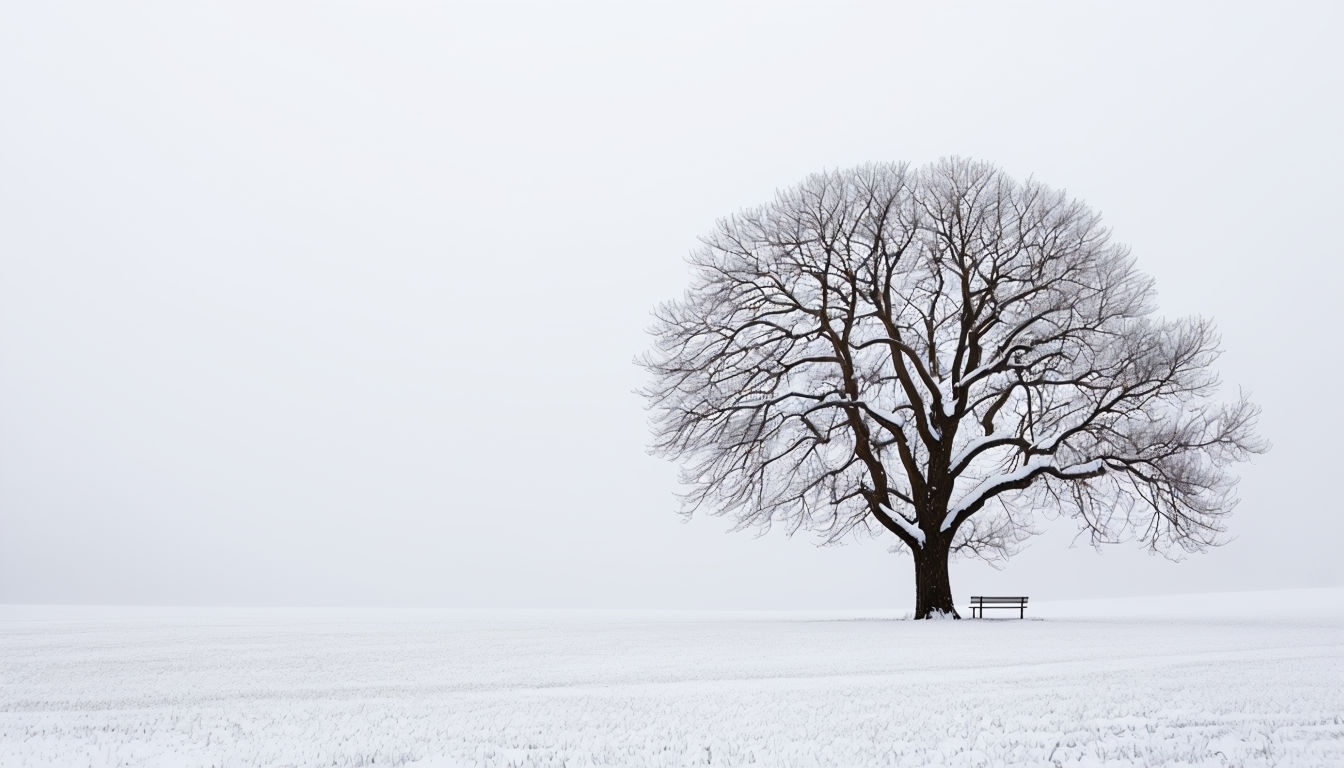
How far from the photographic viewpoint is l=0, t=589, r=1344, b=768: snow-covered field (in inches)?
343

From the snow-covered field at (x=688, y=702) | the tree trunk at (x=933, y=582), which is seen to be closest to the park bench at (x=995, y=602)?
the tree trunk at (x=933, y=582)

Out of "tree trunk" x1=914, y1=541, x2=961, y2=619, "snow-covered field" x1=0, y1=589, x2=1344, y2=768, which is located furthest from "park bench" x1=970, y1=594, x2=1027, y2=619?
"snow-covered field" x1=0, y1=589, x2=1344, y2=768

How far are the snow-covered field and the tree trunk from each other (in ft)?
27.4

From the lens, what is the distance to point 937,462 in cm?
3120

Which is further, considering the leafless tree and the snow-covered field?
the leafless tree

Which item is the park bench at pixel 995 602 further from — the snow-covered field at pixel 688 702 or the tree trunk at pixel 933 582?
the snow-covered field at pixel 688 702

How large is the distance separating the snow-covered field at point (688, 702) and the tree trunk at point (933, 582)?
835 cm

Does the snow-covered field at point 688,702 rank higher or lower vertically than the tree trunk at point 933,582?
lower

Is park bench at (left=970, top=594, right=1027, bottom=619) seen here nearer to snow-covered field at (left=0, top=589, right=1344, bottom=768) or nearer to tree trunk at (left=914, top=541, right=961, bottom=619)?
tree trunk at (left=914, top=541, right=961, bottom=619)

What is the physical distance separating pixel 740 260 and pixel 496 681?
A: 19.4 meters

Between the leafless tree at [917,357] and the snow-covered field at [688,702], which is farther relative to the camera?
the leafless tree at [917,357]

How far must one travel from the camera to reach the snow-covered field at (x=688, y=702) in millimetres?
8711

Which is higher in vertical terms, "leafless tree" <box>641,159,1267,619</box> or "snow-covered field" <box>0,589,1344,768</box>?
"leafless tree" <box>641,159,1267,619</box>

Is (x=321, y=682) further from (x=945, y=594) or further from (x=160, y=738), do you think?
(x=945, y=594)
